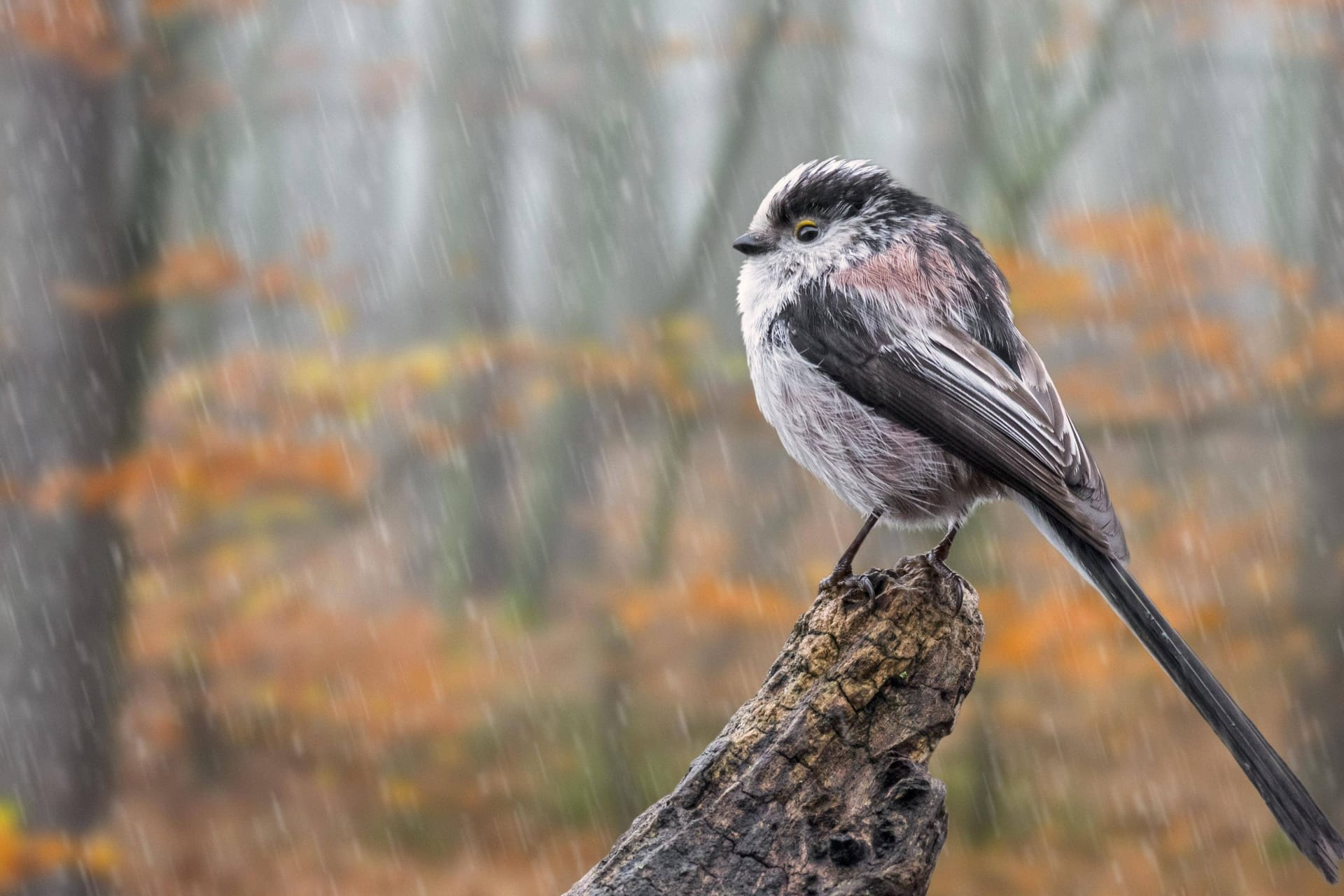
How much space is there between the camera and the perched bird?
270 centimetres

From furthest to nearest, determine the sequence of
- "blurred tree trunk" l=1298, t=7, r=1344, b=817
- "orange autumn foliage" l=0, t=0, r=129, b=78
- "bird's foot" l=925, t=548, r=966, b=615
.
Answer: "blurred tree trunk" l=1298, t=7, r=1344, b=817, "orange autumn foliage" l=0, t=0, r=129, b=78, "bird's foot" l=925, t=548, r=966, b=615

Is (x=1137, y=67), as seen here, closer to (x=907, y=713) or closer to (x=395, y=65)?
(x=395, y=65)

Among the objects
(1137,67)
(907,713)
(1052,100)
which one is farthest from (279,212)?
(907,713)

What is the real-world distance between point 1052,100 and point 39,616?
284 inches

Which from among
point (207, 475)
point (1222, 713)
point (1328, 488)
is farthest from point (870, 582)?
point (1328, 488)

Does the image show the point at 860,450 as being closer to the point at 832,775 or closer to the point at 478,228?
the point at 832,775

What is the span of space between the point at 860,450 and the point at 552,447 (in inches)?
211

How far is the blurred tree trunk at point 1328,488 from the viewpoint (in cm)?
709

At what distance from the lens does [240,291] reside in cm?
704

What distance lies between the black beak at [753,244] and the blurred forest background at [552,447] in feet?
12.9

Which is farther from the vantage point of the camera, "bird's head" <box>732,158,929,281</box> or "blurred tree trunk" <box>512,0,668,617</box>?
"blurred tree trunk" <box>512,0,668,617</box>

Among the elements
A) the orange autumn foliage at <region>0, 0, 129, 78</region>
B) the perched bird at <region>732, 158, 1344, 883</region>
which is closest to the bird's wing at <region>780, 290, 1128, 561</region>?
the perched bird at <region>732, 158, 1344, 883</region>

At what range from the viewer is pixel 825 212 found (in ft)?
10.7

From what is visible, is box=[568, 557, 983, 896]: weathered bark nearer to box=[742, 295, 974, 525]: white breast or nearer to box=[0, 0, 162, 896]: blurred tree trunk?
box=[742, 295, 974, 525]: white breast
